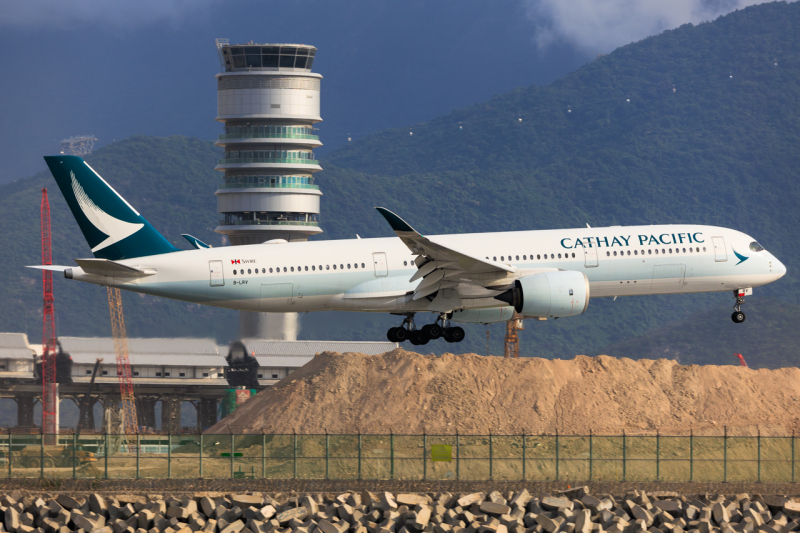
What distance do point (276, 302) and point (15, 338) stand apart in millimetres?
91057

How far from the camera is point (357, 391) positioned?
75688mm

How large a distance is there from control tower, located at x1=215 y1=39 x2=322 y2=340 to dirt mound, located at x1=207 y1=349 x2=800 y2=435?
6070cm

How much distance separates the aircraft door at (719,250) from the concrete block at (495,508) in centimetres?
1858

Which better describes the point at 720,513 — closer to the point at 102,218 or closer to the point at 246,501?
the point at 246,501

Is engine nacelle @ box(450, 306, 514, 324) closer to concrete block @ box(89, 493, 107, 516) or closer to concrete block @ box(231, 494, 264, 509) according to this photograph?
concrete block @ box(231, 494, 264, 509)

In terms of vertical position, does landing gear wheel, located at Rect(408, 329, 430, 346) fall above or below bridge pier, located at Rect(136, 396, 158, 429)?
above

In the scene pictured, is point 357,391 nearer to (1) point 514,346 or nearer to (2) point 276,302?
(2) point 276,302

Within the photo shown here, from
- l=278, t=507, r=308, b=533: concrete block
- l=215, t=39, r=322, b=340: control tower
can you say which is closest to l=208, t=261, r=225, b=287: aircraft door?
l=278, t=507, r=308, b=533: concrete block

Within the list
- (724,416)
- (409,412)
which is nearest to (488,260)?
(409,412)

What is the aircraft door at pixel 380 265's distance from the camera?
5528 centimetres

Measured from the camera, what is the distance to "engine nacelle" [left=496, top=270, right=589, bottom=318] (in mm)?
53094

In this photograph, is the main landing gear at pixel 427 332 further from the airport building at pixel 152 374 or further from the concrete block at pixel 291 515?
the airport building at pixel 152 374

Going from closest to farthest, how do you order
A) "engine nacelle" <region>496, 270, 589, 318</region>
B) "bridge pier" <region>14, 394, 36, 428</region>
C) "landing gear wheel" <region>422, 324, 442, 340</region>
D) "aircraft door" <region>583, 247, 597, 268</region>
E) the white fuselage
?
"engine nacelle" <region>496, 270, 589, 318</region>
the white fuselage
"aircraft door" <region>583, 247, 597, 268</region>
"landing gear wheel" <region>422, 324, 442, 340</region>
"bridge pier" <region>14, 394, 36, 428</region>

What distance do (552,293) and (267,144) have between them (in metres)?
87.8
